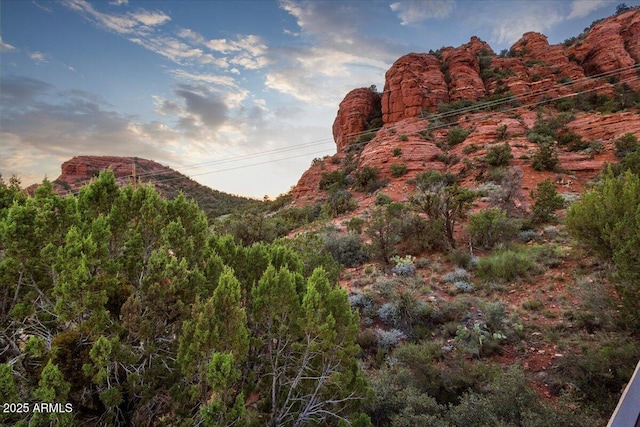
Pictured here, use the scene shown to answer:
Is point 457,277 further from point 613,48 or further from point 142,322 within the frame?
point 613,48

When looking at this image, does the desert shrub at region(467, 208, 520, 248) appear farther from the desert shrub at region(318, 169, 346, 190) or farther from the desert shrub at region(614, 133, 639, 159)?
the desert shrub at region(318, 169, 346, 190)

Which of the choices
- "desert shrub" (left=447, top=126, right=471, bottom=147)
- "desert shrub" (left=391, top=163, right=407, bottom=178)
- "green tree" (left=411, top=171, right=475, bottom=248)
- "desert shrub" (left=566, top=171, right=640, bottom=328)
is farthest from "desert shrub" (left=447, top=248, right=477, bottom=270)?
"desert shrub" (left=447, top=126, right=471, bottom=147)

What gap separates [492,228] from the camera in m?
12.1

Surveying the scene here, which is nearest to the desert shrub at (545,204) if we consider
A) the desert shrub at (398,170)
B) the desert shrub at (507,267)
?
the desert shrub at (507,267)

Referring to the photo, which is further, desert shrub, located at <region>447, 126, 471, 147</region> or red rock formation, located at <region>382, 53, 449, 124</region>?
red rock formation, located at <region>382, 53, 449, 124</region>

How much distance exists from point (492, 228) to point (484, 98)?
3085 centimetres

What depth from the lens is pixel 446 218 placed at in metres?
12.8

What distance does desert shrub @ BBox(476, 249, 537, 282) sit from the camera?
30.6 ft

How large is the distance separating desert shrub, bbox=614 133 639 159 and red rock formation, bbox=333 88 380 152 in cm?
2524

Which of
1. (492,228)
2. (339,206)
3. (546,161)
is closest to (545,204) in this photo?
(492,228)

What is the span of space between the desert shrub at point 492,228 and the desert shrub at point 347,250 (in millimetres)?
4350

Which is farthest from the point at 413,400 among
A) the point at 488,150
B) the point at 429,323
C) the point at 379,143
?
the point at 379,143

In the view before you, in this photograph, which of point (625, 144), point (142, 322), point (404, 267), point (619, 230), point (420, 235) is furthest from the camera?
point (625, 144)

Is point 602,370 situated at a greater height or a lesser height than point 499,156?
lesser
